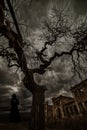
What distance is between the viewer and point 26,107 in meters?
10.2

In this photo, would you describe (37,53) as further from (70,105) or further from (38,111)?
(70,105)

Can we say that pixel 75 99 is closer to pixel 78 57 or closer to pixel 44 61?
pixel 78 57

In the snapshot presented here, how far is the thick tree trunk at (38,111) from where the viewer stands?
4700mm

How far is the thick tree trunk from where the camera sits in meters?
A: 4.70

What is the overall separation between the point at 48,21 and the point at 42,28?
604 millimetres

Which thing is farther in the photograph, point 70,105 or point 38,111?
point 70,105

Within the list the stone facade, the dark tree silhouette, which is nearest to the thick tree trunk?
the dark tree silhouette

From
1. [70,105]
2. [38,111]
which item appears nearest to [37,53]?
[38,111]

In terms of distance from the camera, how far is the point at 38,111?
5070 mm

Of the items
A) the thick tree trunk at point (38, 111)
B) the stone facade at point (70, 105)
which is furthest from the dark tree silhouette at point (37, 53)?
the stone facade at point (70, 105)

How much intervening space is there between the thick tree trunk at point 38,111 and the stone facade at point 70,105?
10.1 metres

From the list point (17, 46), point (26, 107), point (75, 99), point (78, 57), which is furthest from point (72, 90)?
point (17, 46)

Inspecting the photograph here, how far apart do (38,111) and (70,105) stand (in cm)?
1236

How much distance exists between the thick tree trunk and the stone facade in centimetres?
1007
